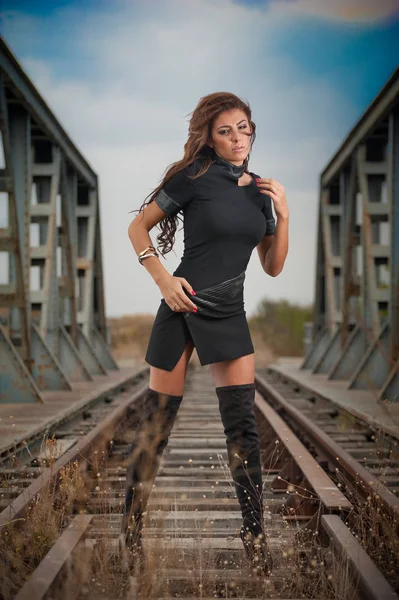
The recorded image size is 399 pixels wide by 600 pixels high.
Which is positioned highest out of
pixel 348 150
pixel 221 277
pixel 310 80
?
pixel 348 150

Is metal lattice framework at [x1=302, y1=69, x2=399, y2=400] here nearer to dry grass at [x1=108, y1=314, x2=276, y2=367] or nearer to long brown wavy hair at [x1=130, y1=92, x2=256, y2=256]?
long brown wavy hair at [x1=130, y1=92, x2=256, y2=256]

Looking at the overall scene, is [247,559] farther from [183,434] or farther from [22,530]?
[183,434]

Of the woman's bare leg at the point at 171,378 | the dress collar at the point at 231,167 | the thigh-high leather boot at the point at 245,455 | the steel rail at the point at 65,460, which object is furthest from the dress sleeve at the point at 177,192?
the steel rail at the point at 65,460

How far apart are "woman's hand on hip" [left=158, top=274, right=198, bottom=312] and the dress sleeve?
305 millimetres

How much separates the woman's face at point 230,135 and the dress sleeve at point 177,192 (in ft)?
0.64

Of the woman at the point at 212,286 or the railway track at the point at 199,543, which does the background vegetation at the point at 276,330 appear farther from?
the woman at the point at 212,286

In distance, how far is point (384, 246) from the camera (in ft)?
29.5

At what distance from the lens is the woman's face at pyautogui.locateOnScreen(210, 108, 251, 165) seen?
9.73ft

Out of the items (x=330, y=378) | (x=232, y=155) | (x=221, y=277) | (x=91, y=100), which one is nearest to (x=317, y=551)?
(x=221, y=277)

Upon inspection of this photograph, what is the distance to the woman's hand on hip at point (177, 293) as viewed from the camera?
2793 millimetres

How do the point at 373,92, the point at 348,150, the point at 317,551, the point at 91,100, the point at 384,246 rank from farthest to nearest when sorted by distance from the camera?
1. the point at 348,150
2. the point at 384,246
3. the point at 373,92
4. the point at 91,100
5. the point at 317,551

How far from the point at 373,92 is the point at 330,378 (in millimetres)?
4368

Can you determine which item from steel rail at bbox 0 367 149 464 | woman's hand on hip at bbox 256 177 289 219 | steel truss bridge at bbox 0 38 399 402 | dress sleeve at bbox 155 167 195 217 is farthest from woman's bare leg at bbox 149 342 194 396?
steel truss bridge at bbox 0 38 399 402

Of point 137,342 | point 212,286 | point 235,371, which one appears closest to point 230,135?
point 212,286
